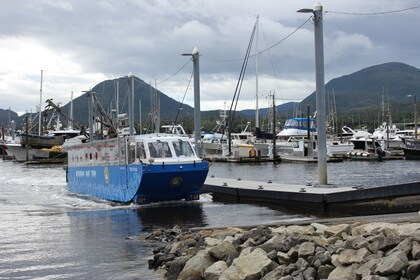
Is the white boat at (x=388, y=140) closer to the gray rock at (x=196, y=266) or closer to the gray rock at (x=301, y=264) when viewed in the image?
the gray rock at (x=196, y=266)

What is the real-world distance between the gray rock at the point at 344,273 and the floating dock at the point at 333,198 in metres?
10.1

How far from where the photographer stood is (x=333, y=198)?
21.2m

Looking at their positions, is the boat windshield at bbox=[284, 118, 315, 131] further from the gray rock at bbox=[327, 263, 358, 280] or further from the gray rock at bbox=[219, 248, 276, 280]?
the gray rock at bbox=[327, 263, 358, 280]

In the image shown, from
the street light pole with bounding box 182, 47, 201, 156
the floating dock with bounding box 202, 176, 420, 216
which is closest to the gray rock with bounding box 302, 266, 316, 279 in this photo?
the floating dock with bounding box 202, 176, 420, 216

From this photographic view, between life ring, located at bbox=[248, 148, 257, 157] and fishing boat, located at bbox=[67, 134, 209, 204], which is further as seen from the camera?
life ring, located at bbox=[248, 148, 257, 157]

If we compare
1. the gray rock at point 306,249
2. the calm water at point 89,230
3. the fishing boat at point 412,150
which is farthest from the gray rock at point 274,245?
the fishing boat at point 412,150

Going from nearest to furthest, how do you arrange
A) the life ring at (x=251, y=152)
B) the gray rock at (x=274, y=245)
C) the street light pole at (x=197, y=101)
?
the gray rock at (x=274, y=245) → the street light pole at (x=197, y=101) → the life ring at (x=251, y=152)

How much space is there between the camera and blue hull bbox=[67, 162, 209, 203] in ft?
80.5

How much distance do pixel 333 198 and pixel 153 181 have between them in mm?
7967

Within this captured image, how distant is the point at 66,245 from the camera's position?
16328 millimetres

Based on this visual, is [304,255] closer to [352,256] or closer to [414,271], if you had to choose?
[352,256]

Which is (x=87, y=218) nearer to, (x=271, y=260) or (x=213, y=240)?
(x=213, y=240)

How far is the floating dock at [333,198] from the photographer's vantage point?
18656 millimetres

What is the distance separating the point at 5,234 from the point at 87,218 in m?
4.56
